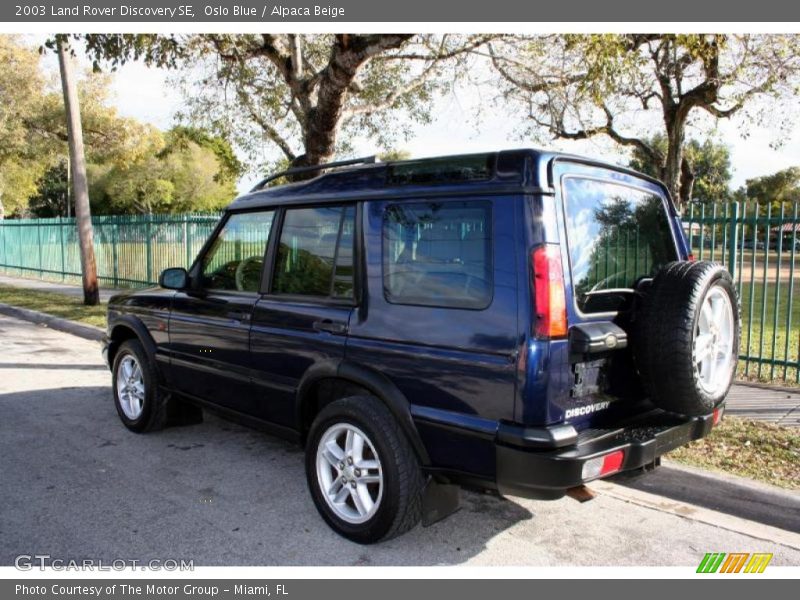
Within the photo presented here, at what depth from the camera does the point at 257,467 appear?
4746 mm

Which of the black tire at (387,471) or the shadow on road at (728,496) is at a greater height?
the black tire at (387,471)

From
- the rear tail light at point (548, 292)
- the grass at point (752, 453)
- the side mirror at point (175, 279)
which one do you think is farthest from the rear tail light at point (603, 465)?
the side mirror at point (175, 279)

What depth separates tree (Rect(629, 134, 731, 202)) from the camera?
21300mm

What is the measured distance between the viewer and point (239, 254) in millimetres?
4629

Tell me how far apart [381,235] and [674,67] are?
13.2 metres

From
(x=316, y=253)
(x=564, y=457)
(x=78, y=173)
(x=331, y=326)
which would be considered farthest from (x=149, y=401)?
(x=78, y=173)

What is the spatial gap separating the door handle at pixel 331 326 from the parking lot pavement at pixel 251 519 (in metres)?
1.14

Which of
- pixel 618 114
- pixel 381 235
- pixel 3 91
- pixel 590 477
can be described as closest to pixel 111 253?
pixel 3 91

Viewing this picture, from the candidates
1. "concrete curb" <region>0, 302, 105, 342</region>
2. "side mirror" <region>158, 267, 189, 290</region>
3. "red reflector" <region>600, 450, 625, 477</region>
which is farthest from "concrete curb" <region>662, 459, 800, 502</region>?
"concrete curb" <region>0, 302, 105, 342</region>

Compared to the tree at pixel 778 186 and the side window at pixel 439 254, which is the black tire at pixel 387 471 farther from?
the tree at pixel 778 186

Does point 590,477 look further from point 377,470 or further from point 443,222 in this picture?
point 443,222

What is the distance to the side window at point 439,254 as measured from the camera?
3.04 meters

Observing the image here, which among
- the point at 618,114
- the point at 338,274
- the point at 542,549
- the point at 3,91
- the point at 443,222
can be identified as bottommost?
the point at 542,549

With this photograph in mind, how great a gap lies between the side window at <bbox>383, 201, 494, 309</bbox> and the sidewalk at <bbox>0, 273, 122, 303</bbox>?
489 inches
